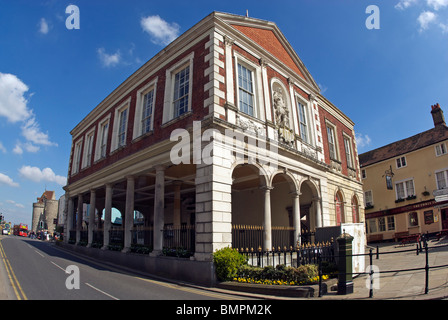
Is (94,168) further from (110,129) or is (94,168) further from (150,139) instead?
(150,139)

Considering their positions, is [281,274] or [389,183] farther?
[389,183]

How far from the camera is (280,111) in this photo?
52.1 ft

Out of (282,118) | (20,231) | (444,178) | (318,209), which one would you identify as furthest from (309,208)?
(20,231)

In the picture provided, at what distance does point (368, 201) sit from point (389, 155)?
18.8 ft

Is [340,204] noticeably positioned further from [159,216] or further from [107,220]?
[107,220]

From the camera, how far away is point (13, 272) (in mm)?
11375

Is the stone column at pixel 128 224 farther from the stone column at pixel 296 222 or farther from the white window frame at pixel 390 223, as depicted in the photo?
the white window frame at pixel 390 223

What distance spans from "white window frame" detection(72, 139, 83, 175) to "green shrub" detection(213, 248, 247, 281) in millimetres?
19260

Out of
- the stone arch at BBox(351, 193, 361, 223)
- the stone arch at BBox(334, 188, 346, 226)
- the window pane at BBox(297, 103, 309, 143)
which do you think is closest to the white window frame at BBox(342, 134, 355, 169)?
the stone arch at BBox(351, 193, 361, 223)

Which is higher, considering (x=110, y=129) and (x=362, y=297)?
(x=110, y=129)

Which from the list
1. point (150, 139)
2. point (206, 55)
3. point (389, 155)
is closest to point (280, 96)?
point (206, 55)

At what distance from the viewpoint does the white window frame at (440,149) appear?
90.2 feet

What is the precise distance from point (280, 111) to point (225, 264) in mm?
8944
